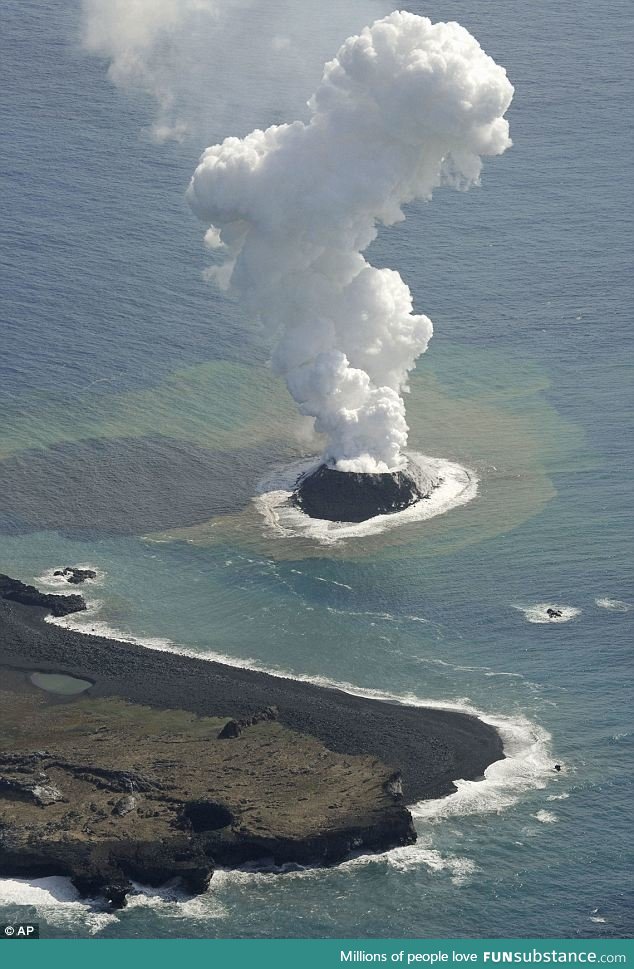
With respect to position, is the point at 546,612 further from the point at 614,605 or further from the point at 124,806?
the point at 124,806

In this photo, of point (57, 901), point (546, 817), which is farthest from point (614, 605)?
point (57, 901)

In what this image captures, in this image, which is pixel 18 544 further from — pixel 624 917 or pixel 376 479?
pixel 624 917

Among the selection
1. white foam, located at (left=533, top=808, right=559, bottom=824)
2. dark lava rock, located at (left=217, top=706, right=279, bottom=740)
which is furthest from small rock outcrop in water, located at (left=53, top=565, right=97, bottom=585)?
white foam, located at (left=533, top=808, right=559, bottom=824)

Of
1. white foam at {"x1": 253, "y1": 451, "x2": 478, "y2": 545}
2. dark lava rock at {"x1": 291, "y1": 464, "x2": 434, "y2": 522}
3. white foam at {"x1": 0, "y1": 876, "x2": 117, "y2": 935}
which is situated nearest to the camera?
white foam at {"x1": 0, "y1": 876, "x2": 117, "y2": 935}

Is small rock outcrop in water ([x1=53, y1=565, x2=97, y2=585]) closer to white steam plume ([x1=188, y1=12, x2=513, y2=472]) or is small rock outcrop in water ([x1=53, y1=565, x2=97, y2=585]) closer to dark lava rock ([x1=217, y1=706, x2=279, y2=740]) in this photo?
white steam plume ([x1=188, y1=12, x2=513, y2=472])

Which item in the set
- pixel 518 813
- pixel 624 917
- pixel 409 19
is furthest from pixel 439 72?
pixel 624 917

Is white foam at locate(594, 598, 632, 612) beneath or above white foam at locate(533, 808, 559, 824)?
above

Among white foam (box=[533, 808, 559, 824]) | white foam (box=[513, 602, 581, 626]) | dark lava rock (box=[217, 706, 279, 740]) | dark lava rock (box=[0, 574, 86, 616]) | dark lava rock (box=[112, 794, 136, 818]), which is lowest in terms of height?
dark lava rock (box=[112, 794, 136, 818])

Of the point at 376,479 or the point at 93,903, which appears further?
the point at 376,479
